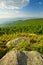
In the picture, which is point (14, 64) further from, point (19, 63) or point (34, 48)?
point (34, 48)

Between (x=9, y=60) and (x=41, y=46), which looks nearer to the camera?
(x=9, y=60)

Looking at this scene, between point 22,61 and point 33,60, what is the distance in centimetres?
69

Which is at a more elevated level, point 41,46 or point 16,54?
point 16,54

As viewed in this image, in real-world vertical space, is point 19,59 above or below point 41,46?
above

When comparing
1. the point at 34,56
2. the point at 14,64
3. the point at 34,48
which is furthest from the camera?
the point at 34,48

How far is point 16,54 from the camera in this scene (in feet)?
33.3

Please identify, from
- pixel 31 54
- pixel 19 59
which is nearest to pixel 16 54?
pixel 19 59

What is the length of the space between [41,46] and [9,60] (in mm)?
6951

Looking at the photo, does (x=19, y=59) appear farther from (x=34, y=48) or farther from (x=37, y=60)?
(x=34, y=48)

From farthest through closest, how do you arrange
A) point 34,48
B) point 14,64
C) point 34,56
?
1. point 34,48
2. point 34,56
3. point 14,64

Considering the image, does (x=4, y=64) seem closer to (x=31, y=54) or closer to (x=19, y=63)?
(x=19, y=63)

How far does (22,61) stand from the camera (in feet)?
32.2

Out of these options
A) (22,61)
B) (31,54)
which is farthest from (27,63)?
(31,54)

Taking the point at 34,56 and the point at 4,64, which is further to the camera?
the point at 34,56
